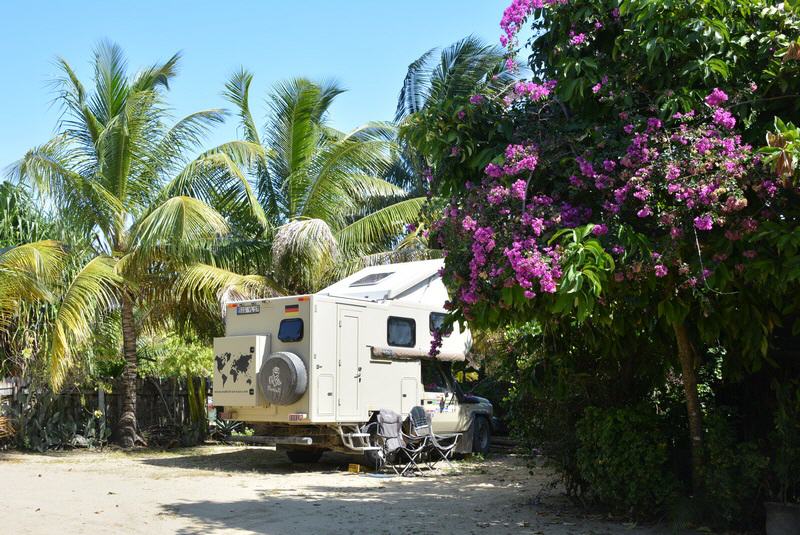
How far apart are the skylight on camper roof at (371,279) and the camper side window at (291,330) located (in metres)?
2.45

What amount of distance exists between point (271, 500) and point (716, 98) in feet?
22.6

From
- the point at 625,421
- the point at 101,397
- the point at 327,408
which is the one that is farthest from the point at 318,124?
the point at 625,421

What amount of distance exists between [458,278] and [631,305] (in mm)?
1538

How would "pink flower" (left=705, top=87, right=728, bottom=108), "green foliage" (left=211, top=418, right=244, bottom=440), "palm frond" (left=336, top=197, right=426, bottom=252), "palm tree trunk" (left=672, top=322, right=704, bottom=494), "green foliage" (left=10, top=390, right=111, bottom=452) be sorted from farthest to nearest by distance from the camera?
"palm frond" (left=336, top=197, right=426, bottom=252), "green foliage" (left=211, top=418, right=244, bottom=440), "green foliage" (left=10, top=390, right=111, bottom=452), "palm tree trunk" (left=672, top=322, right=704, bottom=494), "pink flower" (left=705, top=87, right=728, bottom=108)

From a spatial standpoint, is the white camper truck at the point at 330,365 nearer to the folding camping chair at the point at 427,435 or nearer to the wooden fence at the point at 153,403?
the folding camping chair at the point at 427,435

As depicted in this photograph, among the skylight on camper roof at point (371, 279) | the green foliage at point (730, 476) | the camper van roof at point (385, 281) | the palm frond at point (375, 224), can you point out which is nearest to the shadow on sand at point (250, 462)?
the camper van roof at point (385, 281)

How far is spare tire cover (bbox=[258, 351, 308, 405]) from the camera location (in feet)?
44.7

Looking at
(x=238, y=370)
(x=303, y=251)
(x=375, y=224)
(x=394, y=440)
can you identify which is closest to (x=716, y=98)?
(x=394, y=440)

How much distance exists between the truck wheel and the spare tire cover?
4.22 meters

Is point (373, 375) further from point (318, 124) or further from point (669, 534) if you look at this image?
point (318, 124)

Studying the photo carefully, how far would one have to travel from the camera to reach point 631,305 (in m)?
7.93

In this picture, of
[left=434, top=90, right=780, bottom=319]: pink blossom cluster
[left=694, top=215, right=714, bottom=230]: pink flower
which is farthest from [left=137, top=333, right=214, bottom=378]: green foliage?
[left=694, top=215, right=714, bottom=230]: pink flower

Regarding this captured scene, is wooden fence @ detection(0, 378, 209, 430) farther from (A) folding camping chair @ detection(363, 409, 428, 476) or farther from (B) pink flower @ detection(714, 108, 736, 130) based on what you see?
(B) pink flower @ detection(714, 108, 736, 130)

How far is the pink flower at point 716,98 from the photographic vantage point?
296 inches
